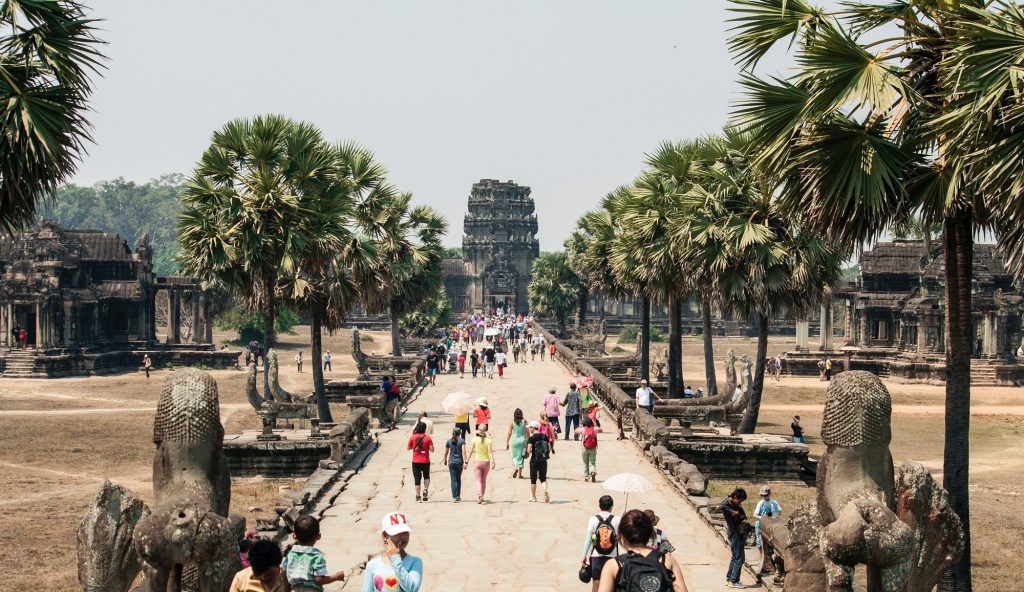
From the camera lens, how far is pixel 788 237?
25.7m

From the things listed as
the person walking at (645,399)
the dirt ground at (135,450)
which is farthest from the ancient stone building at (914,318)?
the person walking at (645,399)

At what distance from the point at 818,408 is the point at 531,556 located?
27.8m

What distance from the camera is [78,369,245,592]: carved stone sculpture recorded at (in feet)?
25.3

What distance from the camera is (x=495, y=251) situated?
131 m

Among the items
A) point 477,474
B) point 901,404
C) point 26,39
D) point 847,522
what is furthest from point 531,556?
point 901,404

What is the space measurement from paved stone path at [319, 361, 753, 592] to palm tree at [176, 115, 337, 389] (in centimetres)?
502

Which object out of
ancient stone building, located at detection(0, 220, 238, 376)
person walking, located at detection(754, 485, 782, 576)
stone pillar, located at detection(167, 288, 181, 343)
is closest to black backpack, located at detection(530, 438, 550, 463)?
person walking, located at detection(754, 485, 782, 576)

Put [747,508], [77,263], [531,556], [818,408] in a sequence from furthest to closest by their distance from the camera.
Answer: [77,263]
[818,408]
[747,508]
[531,556]

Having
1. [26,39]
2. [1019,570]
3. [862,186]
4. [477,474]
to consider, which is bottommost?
[1019,570]

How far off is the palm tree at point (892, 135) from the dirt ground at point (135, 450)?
5.54 metres

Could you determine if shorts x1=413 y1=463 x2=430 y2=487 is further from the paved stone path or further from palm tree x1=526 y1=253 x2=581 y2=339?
palm tree x1=526 y1=253 x2=581 y2=339

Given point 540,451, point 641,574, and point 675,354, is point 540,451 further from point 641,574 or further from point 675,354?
point 675,354

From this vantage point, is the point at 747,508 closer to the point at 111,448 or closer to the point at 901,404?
the point at 111,448

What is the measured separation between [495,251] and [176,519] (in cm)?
12344
